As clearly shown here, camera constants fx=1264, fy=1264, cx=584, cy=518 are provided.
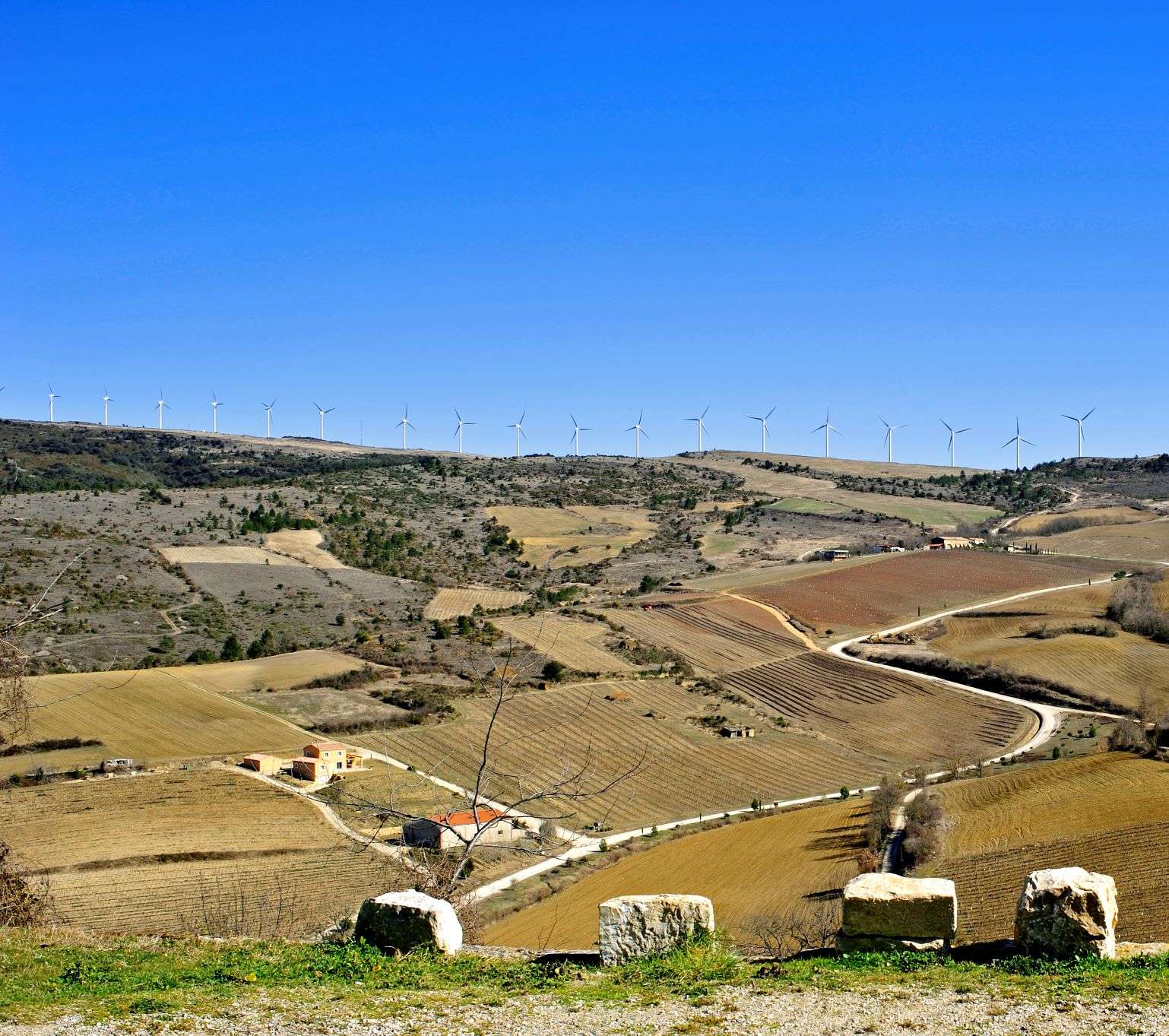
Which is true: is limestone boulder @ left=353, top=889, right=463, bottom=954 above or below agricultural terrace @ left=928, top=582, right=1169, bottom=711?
Result: above

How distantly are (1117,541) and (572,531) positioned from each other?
51949 millimetres

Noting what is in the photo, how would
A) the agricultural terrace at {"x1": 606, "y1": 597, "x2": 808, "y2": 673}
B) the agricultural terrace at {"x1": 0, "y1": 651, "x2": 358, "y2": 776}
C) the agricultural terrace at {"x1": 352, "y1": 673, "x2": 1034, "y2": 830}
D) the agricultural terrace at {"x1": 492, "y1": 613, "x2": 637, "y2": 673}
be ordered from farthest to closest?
1. the agricultural terrace at {"x1": 606, "y1": 597, "x2": 808, "y2": 673}
2. the agricultural terrace at {"x1": 492, "y1": 613, "x2": 637, "y2": 673}
3. the agricultural terrace at {"x1": 0, "y1": 651, "x2": 358, "y2": 776}
4. the agricultural terrace at {"x1": 352, "y1": 673, "x2": 1034, "y2": 830}

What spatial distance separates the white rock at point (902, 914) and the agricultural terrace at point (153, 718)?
146ft

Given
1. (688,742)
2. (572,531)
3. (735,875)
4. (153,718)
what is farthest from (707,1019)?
(572,531)

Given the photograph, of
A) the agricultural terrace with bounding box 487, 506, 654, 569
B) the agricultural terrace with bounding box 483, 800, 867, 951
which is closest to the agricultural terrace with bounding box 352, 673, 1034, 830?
the agricultural terrace with bounding box 483, 800, 867, 951

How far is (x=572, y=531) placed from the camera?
130 meters

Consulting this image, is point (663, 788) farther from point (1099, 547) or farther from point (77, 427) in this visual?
point (77, 427)

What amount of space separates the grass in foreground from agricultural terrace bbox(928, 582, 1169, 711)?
56742 mm

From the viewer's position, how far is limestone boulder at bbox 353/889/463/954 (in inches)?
491

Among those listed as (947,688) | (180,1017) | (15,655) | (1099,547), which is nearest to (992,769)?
(947,688)

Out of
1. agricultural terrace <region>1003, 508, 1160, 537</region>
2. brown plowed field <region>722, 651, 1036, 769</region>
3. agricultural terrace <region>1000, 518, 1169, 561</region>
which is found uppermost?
agricultural terrace <region>1003, 508, 1160, 537</region>

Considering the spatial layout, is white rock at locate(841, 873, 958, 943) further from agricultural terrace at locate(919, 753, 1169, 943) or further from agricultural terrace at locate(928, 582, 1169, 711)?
agricultural terrace at locate(928, 582, 1169, 711)

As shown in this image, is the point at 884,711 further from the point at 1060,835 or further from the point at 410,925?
the point at 410,925

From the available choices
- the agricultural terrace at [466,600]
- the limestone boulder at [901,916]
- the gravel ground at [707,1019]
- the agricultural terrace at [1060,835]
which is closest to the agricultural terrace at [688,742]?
the agricultural terrace at [1060,835]
